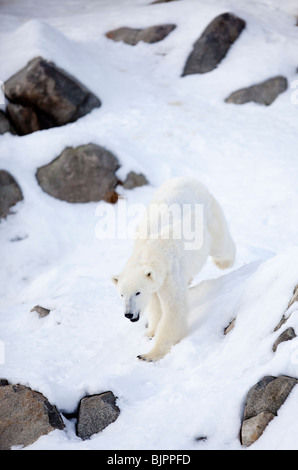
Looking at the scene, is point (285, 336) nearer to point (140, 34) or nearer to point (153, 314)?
point (153, 314)

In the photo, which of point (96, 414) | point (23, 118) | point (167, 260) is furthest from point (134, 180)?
point (96, 414)

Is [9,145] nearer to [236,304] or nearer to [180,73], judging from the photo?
[180,73]

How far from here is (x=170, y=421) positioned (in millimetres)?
3188

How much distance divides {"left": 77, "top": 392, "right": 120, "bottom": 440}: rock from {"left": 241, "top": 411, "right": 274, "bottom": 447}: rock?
980mm

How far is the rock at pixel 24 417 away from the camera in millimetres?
3406

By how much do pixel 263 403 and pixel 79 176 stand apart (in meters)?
6.48

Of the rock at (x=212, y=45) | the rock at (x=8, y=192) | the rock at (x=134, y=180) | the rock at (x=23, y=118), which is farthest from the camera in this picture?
the rock at (x=212, y=45)

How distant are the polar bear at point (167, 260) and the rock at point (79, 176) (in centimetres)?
368

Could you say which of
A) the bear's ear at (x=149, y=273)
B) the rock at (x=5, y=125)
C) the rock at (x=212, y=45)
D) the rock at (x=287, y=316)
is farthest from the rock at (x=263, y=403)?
the rock at (x=212, y=45)

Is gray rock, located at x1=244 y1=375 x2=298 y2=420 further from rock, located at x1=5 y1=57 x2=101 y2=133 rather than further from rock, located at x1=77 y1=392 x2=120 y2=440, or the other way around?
rock, located at x1=5 y1=57 x2=101 y2=133

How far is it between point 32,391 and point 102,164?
18.6 feet

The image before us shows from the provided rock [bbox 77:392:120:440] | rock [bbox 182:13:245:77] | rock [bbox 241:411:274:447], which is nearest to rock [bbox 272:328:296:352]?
rock [bbox 241:411:274:447]

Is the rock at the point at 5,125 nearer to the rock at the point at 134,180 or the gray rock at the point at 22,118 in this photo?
the gray rock at the point at 22,118
